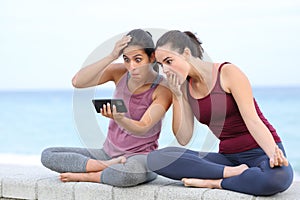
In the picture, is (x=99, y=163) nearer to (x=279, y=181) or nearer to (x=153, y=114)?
(x=153, y=114)

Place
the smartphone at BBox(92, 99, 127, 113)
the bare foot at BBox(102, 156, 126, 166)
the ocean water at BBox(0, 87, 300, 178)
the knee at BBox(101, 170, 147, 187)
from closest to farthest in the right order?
the smartphone at BBox(92, 99, 127, 113)
the knee at BBox(101, 170, 147, 187)
the bare foot at BBox(102, 156, 126, 166)
the ocean water at BBox(0, 87, 300, 178)

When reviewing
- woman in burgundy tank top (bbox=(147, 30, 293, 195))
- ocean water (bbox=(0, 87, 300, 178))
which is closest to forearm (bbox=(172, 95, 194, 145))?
woman in burgundy tank top (bbox=(147, 30, 293, 195))

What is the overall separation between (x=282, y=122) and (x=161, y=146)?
43.2ft

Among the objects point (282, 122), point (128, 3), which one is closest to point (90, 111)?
point (128, 3)

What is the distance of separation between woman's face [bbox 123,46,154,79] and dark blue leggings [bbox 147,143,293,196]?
367 mm

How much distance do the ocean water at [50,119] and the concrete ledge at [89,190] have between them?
533 centimetres

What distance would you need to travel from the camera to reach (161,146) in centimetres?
278

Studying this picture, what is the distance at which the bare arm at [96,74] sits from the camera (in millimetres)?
2770

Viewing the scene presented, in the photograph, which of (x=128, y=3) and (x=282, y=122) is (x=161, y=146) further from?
(x=282, y=122)

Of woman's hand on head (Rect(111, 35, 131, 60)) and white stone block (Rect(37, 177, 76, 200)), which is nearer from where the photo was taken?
woman's hand on head (Rect(111, 35, 131, 60))

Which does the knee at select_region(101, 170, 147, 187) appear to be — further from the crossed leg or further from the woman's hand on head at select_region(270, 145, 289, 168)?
the woman's hand on head at select_region(270, 145, 289, 168)

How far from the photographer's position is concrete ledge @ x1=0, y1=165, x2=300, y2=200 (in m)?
2.48

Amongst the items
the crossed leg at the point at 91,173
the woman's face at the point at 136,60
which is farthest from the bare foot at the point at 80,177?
the woman's face at the point at 136,60

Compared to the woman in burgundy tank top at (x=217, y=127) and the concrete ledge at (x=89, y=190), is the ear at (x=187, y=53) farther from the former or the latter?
the concrete ledge at (x=89, y=190)
